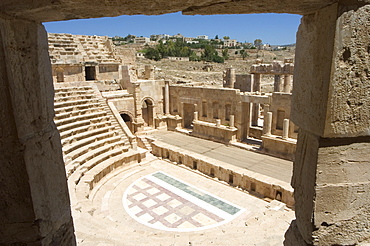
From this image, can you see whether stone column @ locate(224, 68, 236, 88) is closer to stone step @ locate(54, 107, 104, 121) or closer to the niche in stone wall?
the niche in stone wall

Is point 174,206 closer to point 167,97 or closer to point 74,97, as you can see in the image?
point 74,97

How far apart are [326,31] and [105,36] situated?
23.5 m

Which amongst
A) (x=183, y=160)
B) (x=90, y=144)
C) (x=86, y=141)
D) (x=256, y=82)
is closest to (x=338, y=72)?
(x=86, y=141)

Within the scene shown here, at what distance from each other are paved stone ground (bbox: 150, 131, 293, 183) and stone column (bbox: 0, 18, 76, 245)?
30.8ft

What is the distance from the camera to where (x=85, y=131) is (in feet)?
37.9

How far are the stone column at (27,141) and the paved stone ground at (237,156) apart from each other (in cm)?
938

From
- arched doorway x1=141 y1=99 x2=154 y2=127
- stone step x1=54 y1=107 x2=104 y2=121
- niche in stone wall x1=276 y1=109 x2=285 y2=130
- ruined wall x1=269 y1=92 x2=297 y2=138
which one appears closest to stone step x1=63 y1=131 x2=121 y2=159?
stone step x1=54 y1=107 x2=104 y2=121

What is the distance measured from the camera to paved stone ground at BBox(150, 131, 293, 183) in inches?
440

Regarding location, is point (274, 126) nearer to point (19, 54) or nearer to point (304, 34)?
point (304, 34)

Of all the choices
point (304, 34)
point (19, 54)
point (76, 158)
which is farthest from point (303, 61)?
point (76, 158)

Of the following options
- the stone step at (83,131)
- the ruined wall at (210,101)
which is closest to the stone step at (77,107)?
the stone step at (83,131)

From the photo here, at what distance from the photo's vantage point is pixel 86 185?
27.8 feet

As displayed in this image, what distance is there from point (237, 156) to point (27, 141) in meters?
11.6

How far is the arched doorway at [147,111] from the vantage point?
18.4m
